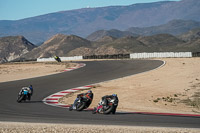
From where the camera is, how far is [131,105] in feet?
60.7

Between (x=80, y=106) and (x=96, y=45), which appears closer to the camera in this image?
(x=80, y=106)

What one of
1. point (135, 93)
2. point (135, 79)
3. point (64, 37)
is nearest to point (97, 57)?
point (135, 79)

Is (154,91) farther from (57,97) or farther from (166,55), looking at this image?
(166,55)

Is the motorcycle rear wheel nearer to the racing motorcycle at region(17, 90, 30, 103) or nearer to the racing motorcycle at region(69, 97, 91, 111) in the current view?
the racing motorcycle at region(69, 97, 91, 111)

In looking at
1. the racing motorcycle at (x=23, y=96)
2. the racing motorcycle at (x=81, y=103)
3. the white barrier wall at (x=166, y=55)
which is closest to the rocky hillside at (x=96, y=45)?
the white barrier wall at (x=166, y=55)

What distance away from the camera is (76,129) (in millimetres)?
11891

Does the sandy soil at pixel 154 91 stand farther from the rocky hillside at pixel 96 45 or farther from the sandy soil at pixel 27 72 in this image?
the rocky hillside at pixel 96 45

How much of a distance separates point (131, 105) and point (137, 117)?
4.74 metres

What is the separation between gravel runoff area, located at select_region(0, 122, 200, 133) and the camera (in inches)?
452

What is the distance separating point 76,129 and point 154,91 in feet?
39.4

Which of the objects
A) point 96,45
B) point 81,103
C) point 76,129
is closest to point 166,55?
point 81,103

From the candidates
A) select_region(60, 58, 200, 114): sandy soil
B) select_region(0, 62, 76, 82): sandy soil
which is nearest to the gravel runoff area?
select_region(60, 58, 200, 114): sandy soil

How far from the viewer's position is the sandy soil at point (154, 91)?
59.2 feet

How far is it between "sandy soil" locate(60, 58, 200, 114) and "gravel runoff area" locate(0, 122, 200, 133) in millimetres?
4657
